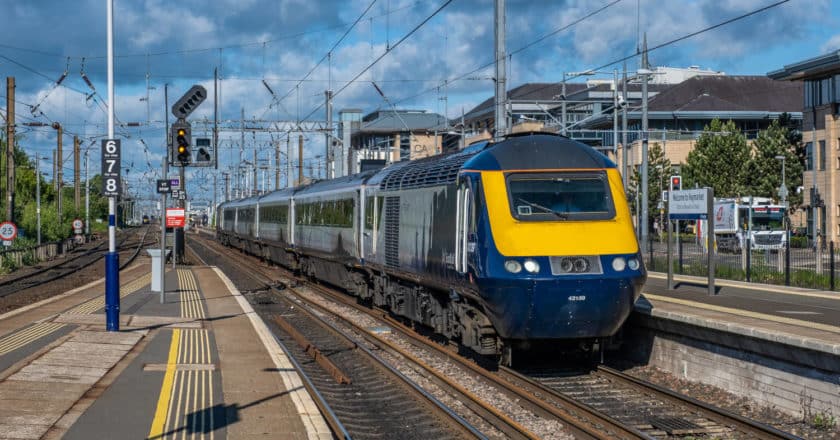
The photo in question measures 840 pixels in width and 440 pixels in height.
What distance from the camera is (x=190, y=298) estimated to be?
25.6m

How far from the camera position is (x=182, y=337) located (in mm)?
17156

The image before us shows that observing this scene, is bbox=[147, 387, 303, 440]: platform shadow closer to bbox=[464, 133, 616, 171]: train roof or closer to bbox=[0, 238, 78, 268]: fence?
bbox=[464, 133, 616, 171]: train roof

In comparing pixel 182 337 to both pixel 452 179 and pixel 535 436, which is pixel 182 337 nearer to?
pixel 452 179

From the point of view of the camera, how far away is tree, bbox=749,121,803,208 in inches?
2532

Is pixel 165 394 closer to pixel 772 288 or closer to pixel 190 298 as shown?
pixel 190 298

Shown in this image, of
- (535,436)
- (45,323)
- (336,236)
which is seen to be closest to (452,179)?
(535,436)

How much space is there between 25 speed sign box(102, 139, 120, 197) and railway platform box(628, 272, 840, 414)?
9.68m

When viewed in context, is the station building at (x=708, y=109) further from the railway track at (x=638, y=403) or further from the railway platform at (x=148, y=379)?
the railway track at (x=638, y=403)

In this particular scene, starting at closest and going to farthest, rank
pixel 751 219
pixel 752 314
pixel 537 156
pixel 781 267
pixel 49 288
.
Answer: pixel 537 156 → pixel 752 314 → pixel 781 267 → pixel 49 288 → pixel 751 219

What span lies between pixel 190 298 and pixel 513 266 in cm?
1498

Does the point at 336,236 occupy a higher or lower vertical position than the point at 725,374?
higher

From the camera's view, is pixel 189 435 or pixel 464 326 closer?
pixel 189 435

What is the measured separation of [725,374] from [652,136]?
229ft

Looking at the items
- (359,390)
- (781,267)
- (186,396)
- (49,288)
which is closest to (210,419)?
(186,396)
